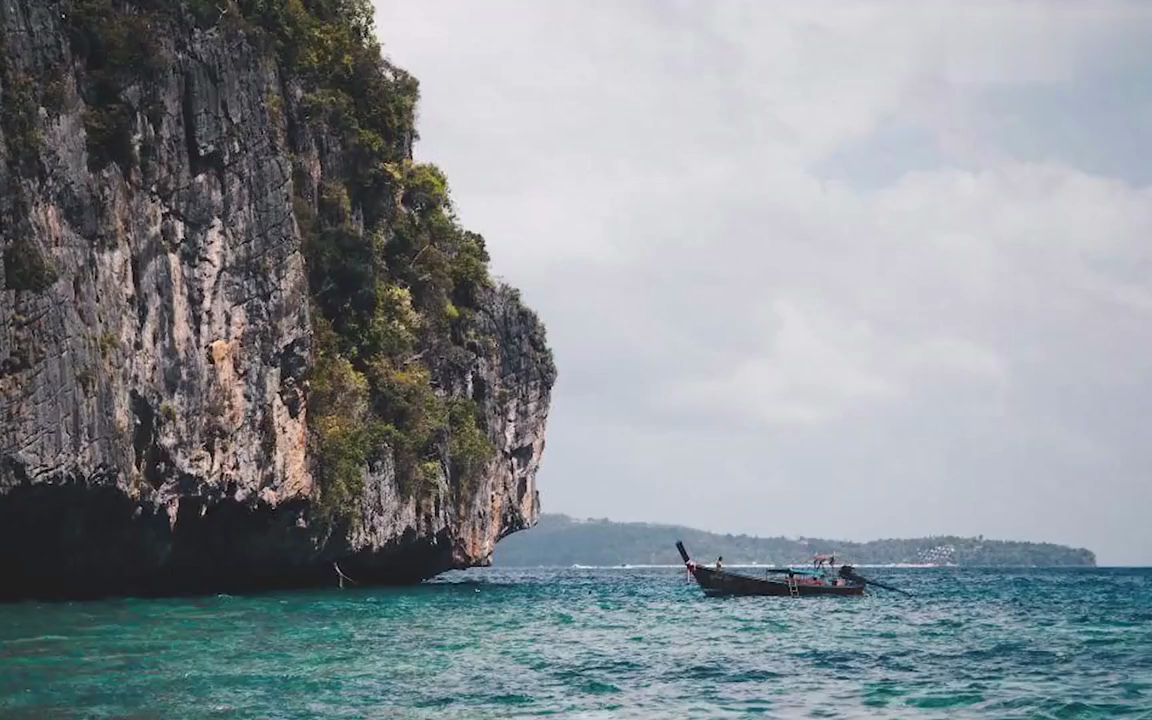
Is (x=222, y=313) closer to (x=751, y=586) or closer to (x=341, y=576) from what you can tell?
(x=341, y=576)

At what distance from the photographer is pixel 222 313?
40438mm

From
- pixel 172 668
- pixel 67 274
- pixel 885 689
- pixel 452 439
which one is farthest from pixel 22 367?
pixel 452 439

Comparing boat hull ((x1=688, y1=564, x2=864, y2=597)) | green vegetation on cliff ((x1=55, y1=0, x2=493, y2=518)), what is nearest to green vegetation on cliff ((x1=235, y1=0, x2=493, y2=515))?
green vegetation on cliff ((x1=55, y1=0, x2=493, y2=518))

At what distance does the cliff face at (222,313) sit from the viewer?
32.4 metres

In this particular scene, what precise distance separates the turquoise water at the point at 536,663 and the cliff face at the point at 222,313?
119 inches

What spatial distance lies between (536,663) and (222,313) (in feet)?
58.0

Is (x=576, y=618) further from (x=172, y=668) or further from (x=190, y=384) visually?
(x=172, y=668)

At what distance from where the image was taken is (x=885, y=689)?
24.2 m

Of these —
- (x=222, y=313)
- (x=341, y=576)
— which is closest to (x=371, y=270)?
(x=222, y=313)

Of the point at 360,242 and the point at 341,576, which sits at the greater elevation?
the point at 360,242

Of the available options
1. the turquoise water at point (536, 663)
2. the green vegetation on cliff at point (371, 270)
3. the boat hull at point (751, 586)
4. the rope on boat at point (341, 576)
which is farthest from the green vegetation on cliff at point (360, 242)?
the boat hull at point (751, 586)

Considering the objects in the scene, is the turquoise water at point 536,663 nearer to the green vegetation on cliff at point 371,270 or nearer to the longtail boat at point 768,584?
the green vegetation on cliff at point 371,270

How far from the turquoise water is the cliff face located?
301 cm

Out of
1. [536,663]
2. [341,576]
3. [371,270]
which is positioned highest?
[371,270]
